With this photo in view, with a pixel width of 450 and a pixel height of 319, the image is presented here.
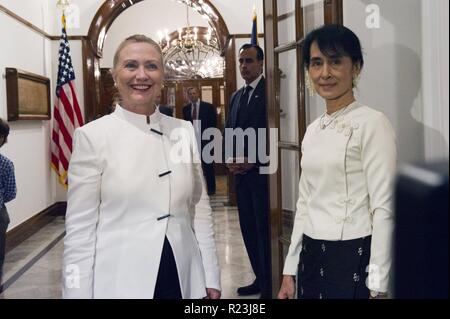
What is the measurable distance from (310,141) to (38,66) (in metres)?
4.94

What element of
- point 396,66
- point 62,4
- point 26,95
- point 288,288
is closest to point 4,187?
point 288,288

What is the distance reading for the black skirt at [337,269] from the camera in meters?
1.42

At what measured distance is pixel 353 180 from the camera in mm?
1397

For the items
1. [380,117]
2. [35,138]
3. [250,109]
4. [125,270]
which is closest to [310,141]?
[380,117]

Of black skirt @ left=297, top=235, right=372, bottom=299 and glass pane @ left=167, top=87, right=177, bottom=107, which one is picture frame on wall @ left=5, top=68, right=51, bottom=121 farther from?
glass pane @ left=167, top=87, right=177, bottom=107

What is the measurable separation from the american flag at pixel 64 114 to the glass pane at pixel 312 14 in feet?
14.0

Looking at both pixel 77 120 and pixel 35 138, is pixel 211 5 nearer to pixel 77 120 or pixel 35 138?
pixel 77 120

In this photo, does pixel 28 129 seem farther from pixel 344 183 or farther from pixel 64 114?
pixel 344 183

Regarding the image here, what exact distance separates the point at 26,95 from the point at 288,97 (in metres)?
3.48

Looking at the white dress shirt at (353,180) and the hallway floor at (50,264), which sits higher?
the white dress shirt at (353,180)

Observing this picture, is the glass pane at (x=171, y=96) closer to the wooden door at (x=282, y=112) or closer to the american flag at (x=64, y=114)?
the american flag at (x=64, y=114)

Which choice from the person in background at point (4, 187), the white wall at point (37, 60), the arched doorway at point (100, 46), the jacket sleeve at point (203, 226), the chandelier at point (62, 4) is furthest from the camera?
Answer: the arched doorway at point (100, 46)

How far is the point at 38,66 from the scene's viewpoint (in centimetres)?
575

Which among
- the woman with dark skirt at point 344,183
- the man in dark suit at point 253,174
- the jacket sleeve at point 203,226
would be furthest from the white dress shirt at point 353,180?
the man in dark suit at point 253,174
